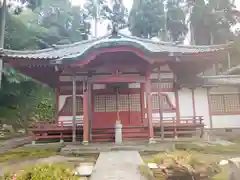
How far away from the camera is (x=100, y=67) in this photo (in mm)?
10242

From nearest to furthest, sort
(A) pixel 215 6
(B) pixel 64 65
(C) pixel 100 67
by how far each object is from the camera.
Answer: (B) pixel 64 65
(C) pixel 100 67
(A) pixel 215 6

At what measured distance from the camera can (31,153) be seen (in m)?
9.14

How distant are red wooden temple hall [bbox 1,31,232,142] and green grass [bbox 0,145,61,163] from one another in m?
1.18

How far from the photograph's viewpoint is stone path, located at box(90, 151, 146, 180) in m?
5.14

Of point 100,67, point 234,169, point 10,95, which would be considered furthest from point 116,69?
point 10,95

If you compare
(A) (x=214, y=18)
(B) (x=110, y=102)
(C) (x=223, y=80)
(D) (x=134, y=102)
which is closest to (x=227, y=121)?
(C) (x=223, y=80)

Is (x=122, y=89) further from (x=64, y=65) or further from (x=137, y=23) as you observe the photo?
(x=137, y=23)

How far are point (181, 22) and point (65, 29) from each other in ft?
53.9

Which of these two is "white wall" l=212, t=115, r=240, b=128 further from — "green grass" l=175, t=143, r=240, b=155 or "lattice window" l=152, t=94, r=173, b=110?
"green grass" l=175, t=143, r=240, b=155

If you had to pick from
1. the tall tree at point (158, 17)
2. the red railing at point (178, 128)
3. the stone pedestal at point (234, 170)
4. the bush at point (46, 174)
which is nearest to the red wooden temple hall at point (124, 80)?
the red railing at point (178, 128)

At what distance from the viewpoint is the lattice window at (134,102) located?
11.6 meters

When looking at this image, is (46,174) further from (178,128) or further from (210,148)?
(178,128)

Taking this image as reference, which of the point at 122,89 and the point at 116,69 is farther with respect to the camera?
the point at 122,89

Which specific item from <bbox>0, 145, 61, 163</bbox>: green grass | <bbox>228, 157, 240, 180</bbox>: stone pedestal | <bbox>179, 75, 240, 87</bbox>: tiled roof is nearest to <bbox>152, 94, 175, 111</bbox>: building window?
<bbox>179, 75, 240, 87</bbox>: tiled roof
